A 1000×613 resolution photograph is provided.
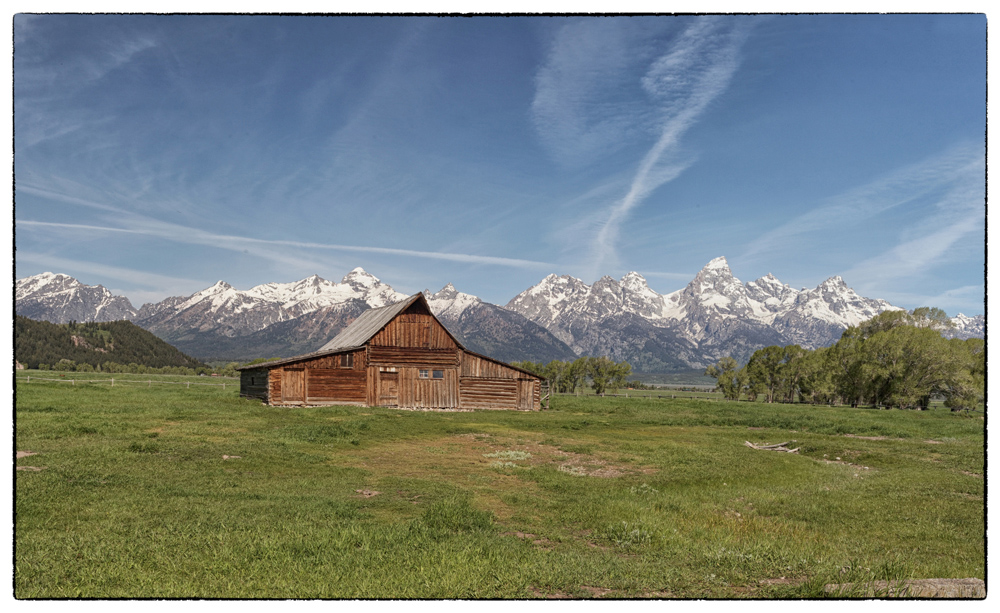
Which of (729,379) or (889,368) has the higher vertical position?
(889,368)

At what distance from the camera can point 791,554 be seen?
29.0 feet

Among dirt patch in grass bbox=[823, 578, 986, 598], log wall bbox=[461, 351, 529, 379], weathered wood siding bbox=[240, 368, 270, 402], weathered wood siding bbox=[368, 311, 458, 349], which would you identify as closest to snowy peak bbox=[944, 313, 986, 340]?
dirt patch in grass bbox=[823, 578, 986, 598]

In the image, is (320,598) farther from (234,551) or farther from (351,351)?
(351,351)

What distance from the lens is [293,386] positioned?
138 ft

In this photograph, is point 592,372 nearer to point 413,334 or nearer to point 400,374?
point 413,334

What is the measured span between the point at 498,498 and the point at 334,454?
8848 millimetres

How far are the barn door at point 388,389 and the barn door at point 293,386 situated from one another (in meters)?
5.89

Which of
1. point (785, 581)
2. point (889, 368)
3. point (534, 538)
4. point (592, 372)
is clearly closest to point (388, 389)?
point (534, 538)

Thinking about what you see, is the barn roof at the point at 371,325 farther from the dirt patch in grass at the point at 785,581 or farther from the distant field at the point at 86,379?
the dirt patch in grass at the point at 785,581

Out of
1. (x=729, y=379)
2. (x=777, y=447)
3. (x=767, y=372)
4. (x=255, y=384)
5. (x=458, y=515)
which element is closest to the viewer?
(x=458, y=515)

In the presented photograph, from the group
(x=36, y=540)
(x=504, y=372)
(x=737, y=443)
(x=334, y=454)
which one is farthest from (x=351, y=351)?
(x=36, y=540)

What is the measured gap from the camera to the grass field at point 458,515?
24.0 ft

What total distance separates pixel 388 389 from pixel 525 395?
39.9 feet

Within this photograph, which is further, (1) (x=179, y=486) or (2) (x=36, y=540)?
(1) (x=179, y=486)
